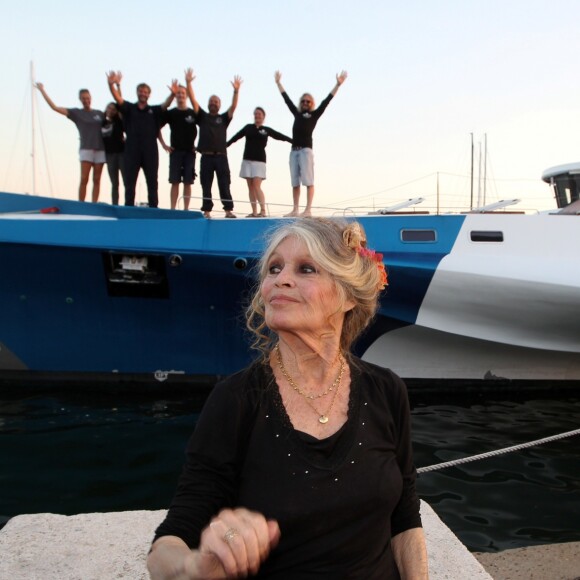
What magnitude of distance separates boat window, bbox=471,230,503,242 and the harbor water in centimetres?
199

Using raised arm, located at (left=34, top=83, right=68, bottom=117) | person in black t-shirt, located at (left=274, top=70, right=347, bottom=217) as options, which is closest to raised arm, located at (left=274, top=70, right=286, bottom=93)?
person in black t-shirt, located at (left=274, top=70, right=347, bottom=217)

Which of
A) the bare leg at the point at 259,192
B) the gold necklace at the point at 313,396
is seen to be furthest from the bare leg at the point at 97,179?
the gold necklace at the point at 313,396

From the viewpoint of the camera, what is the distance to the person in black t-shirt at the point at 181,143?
7.95m

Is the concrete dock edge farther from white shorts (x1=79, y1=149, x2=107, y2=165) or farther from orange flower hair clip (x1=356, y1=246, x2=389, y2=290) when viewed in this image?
white shorts (x1=79, y1=149, x2=107, y2=165)

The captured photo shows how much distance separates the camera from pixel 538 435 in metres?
6.67

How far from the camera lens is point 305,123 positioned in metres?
8.00

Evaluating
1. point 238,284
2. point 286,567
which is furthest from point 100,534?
point 238,284

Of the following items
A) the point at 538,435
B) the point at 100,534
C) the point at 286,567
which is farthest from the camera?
the point at 538,435

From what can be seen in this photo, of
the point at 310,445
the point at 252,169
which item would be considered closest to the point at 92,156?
the point at 252,169

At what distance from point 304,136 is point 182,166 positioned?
156cm

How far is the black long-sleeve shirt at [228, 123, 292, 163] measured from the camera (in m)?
8.20

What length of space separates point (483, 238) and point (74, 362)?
510 cm

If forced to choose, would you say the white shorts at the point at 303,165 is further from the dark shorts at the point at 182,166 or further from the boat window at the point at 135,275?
the boat window at the point at 135,275

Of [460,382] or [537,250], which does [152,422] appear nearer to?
[460,382]
